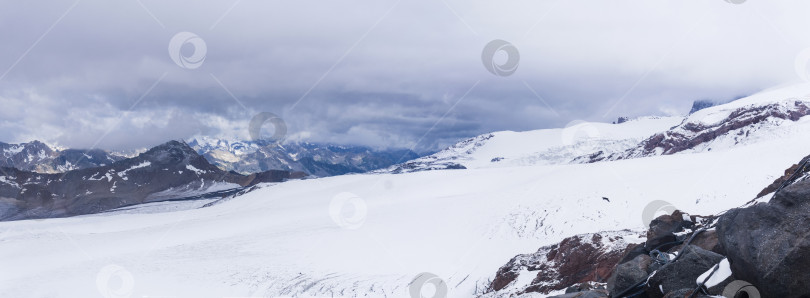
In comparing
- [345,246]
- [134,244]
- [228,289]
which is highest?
[134,244]

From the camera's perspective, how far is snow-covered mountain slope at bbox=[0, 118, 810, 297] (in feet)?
85.8

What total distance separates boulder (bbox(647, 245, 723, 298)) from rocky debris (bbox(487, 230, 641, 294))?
4.68 meters

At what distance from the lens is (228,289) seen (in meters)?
27.5

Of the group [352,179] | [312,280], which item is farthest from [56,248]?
[352,179]

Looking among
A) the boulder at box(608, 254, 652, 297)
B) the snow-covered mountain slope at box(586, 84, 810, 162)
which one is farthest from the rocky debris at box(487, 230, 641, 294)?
the snow-covered mountain slope at box(586, 84, 810, 162)

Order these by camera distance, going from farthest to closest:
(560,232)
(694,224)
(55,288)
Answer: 1. (55,288)
2. (560,232)
3. (694,224)

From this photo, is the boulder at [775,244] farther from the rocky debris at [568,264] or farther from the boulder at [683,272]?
the rocky debris at [568,264]

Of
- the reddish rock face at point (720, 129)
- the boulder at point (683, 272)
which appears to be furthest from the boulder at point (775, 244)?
the reddish rock face at point (720, 129)

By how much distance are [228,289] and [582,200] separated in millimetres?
24354

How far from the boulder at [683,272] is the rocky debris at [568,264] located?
184 inches

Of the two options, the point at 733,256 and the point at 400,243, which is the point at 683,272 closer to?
the point at 733,256

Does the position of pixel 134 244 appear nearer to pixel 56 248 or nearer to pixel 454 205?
pixel 56 248

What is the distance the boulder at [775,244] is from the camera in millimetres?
6734

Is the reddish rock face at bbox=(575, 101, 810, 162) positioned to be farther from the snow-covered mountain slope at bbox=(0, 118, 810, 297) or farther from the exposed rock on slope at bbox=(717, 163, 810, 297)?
the exposed rock on slope at bbox=(717, 163, 810, 297)
